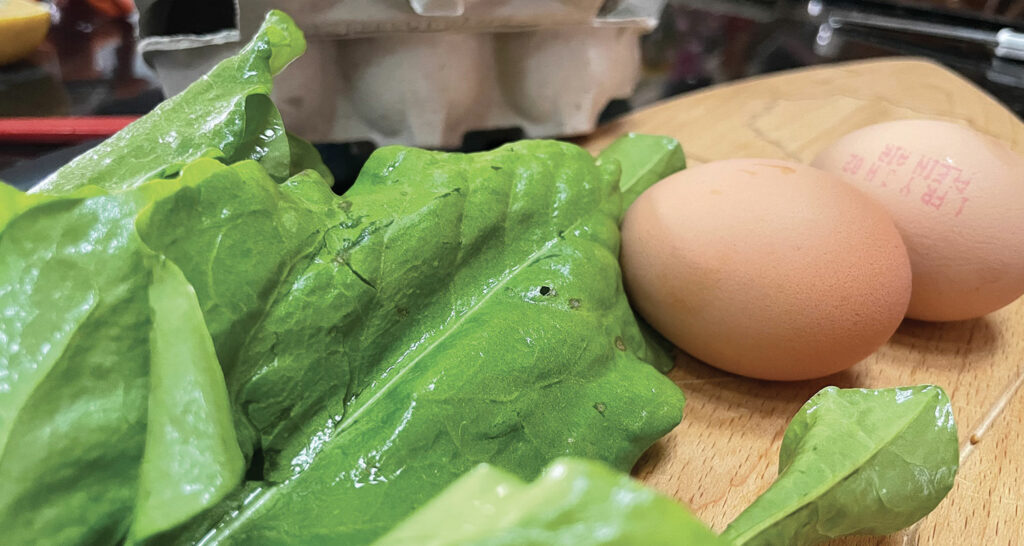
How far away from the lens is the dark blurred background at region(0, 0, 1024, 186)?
1101mm

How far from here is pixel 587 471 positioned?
210 mm

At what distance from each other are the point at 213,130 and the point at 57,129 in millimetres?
564

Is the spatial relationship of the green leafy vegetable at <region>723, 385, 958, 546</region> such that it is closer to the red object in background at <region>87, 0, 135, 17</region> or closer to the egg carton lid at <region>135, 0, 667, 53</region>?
the egg carton lid at <region>135, 0, 667, 53</region>

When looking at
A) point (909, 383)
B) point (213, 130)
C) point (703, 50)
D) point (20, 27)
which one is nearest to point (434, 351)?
point (213, 130)

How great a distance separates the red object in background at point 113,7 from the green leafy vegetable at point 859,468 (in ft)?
5.52

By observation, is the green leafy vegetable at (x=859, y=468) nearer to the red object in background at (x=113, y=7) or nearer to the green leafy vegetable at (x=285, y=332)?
the green leafy vegetable at (x=285, y=332)

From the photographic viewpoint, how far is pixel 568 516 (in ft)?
0.67

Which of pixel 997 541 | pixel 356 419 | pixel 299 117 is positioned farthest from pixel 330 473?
pixel 299 117

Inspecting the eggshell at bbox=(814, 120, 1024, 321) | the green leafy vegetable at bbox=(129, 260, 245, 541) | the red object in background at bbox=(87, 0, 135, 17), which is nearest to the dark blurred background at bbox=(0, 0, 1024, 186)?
the red object in background at bbox=(87, 0, 135, 17)

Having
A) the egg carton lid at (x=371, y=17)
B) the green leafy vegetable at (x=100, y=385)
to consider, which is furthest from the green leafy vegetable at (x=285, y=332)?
the egg carton lid at (x=371, y=17)

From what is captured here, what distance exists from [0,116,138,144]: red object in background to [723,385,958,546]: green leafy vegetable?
843mm

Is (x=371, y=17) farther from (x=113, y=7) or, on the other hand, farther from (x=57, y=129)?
(x=113, y=7)

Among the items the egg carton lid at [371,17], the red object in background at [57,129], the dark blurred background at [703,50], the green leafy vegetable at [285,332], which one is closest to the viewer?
the green leafy vegetable at [285,332]

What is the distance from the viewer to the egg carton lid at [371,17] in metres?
0.74
